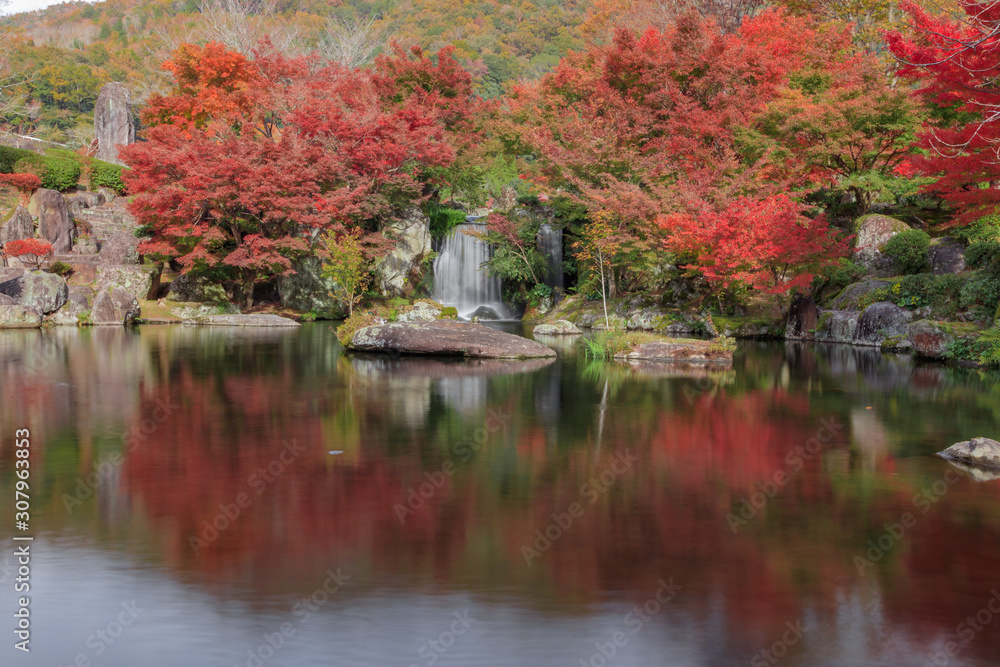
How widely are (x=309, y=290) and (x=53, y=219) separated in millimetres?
10673

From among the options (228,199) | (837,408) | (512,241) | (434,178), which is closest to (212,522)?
(837,408)

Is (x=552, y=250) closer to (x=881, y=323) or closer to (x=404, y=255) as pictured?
(x=404, y=255)

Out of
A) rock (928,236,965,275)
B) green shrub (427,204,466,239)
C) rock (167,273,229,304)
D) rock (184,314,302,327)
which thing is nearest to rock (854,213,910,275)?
rock (928,236,965,275)

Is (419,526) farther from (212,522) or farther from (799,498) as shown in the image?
(799,498)

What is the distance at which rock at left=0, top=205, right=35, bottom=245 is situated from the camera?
2827 cm

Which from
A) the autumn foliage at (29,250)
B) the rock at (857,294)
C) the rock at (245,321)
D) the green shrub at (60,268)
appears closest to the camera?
the rock at (857,294)

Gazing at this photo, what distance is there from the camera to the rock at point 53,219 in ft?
97.0

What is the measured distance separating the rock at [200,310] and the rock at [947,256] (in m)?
22.7

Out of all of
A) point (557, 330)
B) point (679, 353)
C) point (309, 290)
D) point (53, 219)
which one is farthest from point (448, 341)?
point (53, 219)

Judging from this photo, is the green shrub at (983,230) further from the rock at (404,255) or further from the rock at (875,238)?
the rock at (404,255)

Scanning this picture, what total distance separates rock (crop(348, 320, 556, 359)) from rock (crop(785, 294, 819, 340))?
375 inches

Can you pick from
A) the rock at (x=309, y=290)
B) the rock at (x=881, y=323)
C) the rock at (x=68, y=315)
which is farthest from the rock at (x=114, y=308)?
the rock at (x=881, y=323)

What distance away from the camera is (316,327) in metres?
25.5

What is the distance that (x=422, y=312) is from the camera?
91.5 ft
